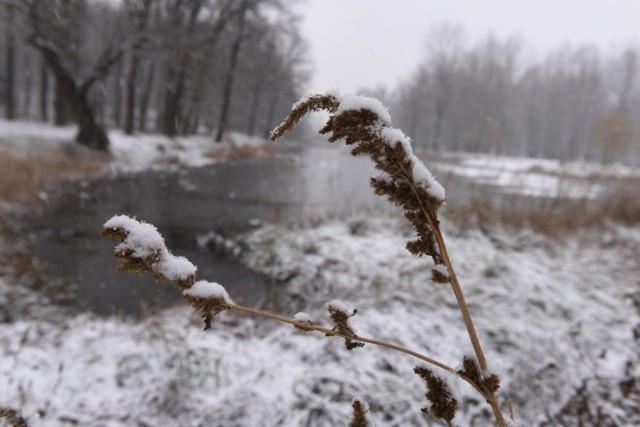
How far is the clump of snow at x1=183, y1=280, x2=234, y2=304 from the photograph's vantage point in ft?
1.92

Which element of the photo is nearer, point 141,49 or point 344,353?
point 344,353

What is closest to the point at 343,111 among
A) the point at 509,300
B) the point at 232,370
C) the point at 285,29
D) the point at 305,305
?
the point at 232,370

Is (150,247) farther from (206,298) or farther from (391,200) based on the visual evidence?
(391,200)

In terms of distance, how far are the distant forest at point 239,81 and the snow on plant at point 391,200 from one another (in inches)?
3.3

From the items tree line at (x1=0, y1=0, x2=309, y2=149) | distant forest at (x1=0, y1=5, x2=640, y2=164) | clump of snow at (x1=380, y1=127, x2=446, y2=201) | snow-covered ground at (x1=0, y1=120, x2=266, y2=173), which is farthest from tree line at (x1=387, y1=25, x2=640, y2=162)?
clump of snow at (x1=380, y1=127, x2=446, y2=201)

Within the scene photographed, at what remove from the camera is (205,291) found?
595mm

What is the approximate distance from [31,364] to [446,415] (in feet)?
10.9

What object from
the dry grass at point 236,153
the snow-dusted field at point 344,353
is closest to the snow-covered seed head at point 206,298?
the snow-dusted field at point 344,353

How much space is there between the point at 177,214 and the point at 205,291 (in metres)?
8.00

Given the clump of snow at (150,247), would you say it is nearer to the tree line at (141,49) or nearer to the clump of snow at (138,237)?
the clump of snow at (138,237)

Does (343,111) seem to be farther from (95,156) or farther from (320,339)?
(95,156)

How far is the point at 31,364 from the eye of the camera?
2.80 metres

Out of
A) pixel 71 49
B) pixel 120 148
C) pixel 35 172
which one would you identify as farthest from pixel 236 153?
pixel 35 172

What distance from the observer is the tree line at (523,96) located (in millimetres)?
45438
